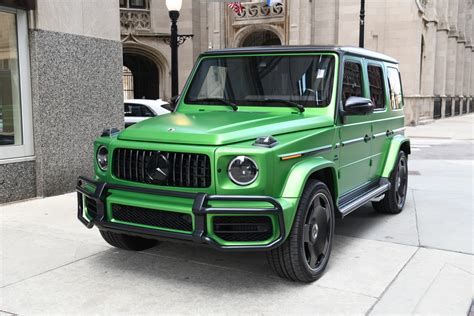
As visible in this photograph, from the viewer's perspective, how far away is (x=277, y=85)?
5113 mm

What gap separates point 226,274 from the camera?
14.9 feet

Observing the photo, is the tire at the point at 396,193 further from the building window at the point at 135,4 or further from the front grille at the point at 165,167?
the building window at the point at 135,4

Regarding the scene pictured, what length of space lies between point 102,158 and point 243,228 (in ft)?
4.97

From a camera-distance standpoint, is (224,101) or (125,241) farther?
(224,101)

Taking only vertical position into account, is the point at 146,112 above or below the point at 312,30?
below

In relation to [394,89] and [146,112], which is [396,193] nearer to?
[394,89]

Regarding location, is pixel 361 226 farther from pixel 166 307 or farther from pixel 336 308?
pixel 166 307

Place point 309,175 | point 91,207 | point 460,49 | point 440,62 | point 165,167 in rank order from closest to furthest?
1. point 165,167
2. point 309,175
3. point 91,207
4. point 440,62
5. point 460,49

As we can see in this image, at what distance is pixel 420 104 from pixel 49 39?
77.4 ft

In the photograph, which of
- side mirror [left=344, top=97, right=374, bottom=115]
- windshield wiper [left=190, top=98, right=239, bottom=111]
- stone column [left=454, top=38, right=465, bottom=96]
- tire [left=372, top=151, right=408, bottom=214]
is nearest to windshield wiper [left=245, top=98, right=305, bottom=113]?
windshield wiper [left=190, top=98, right=239, bottom=111]

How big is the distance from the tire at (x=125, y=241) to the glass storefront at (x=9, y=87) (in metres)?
3.22

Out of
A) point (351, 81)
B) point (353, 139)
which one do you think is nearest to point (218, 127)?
point (353, 139)

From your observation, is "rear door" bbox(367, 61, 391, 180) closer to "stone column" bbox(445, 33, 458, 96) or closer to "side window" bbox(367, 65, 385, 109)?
"side window" bbox(367, 65, 385, 109)

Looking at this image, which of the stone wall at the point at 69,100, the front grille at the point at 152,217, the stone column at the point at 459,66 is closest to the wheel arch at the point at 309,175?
the front grille at the point at 152,217
